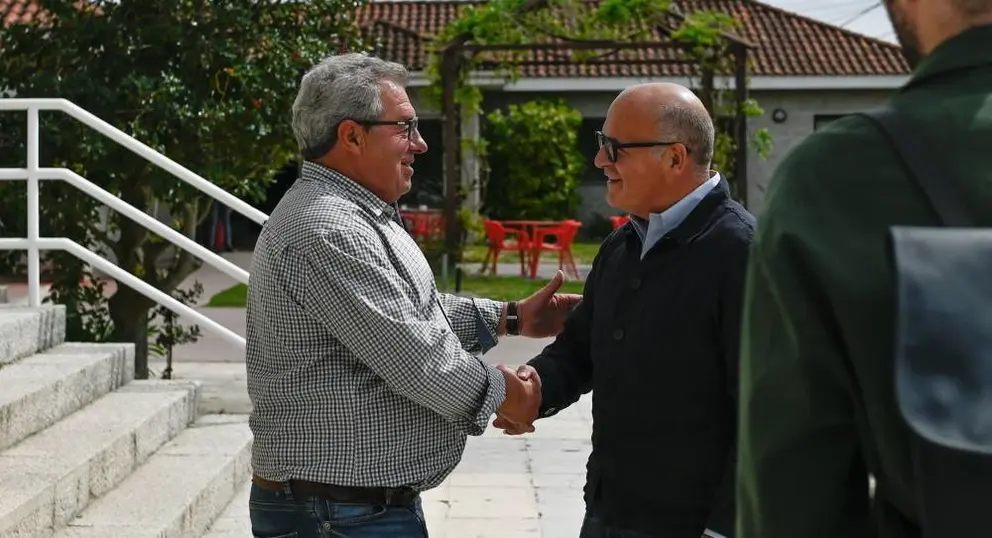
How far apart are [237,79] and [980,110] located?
7415 mm

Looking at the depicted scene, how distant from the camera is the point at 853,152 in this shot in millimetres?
1182

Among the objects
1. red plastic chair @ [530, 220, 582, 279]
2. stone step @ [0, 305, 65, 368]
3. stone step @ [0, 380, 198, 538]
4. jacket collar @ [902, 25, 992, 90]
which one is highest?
jacket collar @ [902, 25, 992, 90]

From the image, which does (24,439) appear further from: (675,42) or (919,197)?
(675,42)

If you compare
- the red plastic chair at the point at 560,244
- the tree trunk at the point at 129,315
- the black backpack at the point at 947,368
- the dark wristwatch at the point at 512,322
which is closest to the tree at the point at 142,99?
the tree trunk at the point at 129,315

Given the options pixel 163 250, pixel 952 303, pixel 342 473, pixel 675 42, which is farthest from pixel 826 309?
pixel 675 42

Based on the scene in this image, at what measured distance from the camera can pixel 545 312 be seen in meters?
3.44

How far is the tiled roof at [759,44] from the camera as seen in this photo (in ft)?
84.0

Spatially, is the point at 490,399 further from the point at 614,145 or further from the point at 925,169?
the point at 925,169

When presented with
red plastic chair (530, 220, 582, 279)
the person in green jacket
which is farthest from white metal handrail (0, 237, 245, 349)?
red plastic chair (530, 220, 582, 279)

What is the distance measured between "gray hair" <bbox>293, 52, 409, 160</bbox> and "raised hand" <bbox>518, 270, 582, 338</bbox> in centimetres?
79

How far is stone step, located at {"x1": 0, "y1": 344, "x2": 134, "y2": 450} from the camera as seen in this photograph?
4.98 m

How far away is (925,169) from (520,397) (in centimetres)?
188

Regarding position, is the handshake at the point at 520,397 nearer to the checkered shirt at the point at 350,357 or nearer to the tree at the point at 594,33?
the checkered shirt at the point at 350,357

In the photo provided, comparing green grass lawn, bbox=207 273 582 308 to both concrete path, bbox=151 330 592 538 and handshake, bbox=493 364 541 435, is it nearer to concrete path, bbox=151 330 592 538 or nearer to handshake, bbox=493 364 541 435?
concrete path, bbox=151 330 592 538
